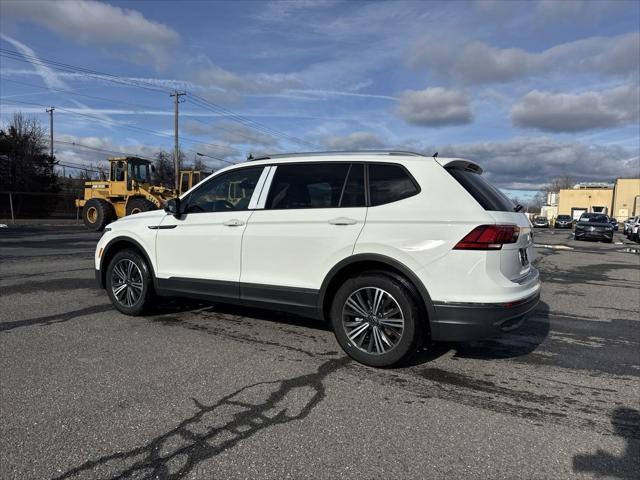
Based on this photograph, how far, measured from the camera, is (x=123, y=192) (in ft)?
71.7

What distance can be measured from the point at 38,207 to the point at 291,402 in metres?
35.6

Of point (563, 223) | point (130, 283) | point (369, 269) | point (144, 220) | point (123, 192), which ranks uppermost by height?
point (123, 192)

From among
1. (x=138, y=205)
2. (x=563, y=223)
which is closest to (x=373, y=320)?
(x=138, y=205)

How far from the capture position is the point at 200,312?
6.28m

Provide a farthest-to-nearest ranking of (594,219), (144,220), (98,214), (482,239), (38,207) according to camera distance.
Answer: (38,207) → (594,219) → (98,214) → (144,220) → (482,239)

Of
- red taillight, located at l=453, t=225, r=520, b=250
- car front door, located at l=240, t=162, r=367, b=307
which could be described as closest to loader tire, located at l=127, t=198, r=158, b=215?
car front door, located at l=240, t=162, r=367, b=307

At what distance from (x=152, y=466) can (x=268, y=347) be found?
2.19 m

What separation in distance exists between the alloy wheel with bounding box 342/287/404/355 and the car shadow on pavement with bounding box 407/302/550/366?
1.01 ft

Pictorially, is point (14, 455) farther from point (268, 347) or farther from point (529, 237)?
point (529, 237)

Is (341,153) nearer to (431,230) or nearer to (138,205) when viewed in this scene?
(431,230)

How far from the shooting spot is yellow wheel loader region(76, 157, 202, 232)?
21188mm

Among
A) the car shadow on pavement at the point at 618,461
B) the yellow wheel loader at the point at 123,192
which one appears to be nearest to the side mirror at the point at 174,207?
the car shadow on pavement at the point at 618,461

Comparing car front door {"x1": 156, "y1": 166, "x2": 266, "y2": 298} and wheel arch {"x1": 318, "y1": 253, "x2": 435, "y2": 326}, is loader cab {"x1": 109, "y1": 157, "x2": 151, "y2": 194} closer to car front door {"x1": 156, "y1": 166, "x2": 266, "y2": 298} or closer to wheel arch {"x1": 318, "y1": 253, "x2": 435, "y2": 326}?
car front door {"x1": 156, "y1": 166, "x2": 266, "y2": 298}

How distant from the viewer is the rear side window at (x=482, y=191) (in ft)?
13.6
